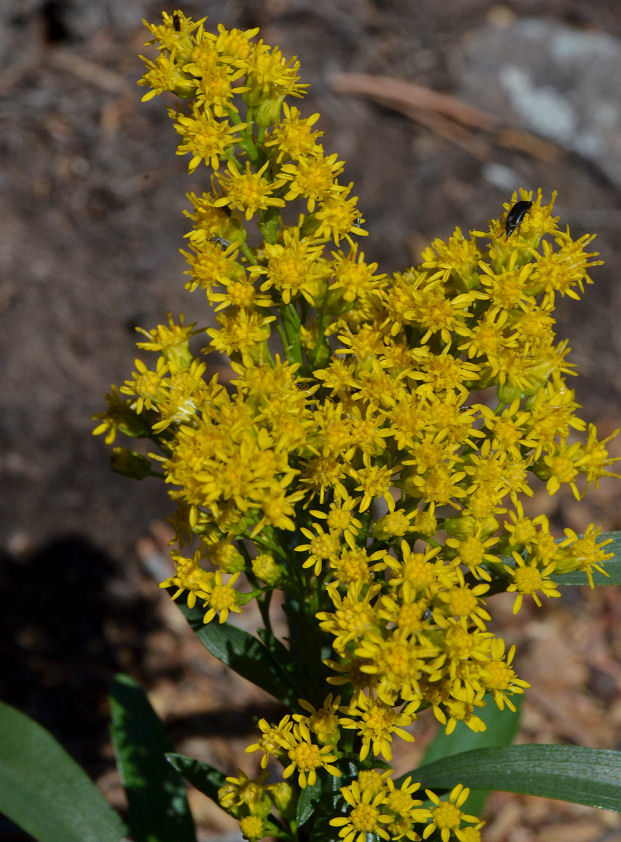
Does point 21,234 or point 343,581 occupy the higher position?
point 343,581

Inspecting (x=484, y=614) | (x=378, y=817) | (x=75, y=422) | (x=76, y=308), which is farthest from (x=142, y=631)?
(x=484, y=614)

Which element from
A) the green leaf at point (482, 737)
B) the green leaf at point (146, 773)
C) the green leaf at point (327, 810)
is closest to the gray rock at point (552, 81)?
the green leaf at point (482, 737)

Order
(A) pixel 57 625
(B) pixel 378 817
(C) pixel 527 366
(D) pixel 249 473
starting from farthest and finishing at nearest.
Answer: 1. (A) pixel 57 625
2. (C) pixel 527 366
3. (B) pixel 378 817
4. (D) pixel 249 473

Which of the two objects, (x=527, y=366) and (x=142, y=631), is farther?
(x=142, y=631)

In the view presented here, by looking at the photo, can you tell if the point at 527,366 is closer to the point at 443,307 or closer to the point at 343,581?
the point at 443,307

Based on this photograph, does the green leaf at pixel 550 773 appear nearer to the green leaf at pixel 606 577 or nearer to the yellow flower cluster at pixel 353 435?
the yellow flower cluster at pixel 353 435

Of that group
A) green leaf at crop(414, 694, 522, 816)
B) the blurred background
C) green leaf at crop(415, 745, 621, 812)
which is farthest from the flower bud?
the blurred background

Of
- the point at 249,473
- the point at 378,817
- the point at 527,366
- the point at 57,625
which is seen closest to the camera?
the point at 249,473
